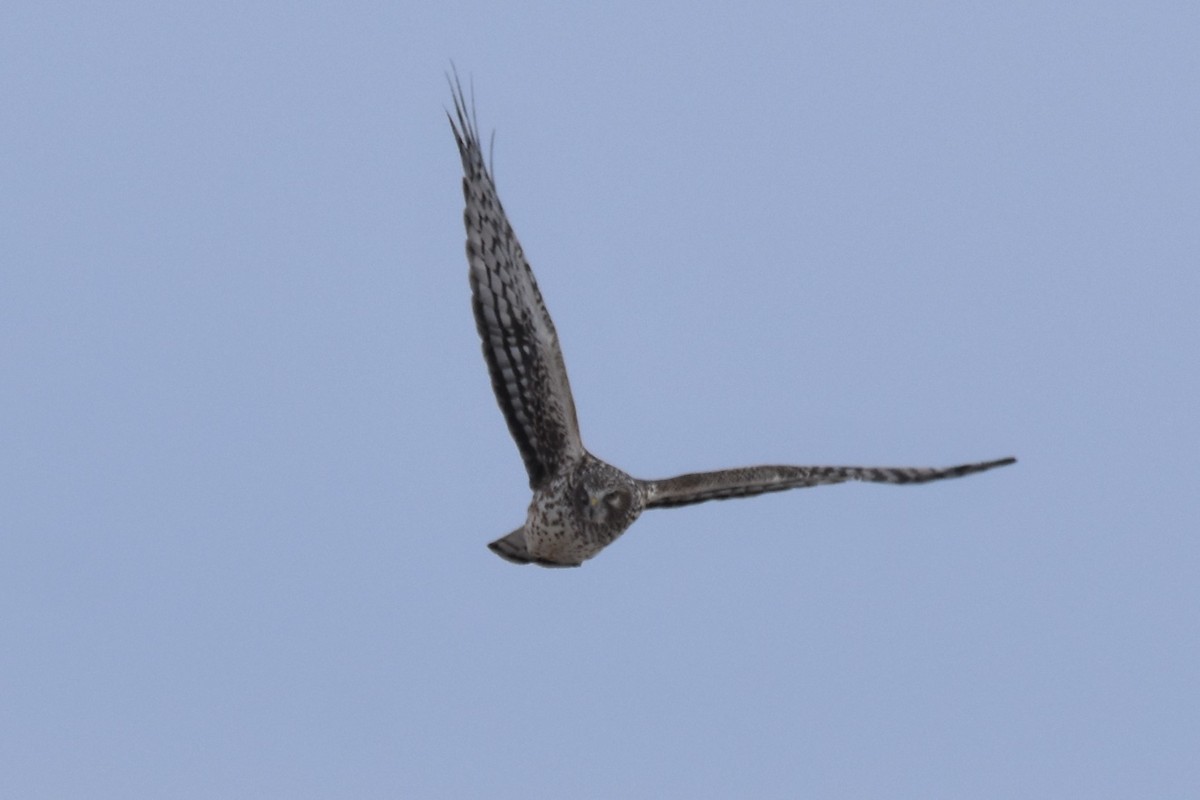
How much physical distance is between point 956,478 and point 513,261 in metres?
4.10

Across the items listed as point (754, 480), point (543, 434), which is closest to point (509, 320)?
point (543, 434)

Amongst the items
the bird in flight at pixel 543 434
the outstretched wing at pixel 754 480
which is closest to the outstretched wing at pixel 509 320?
the bird in flight at pixel 543 434

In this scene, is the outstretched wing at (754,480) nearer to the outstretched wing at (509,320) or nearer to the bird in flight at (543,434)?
the bird in flight at (543,434)

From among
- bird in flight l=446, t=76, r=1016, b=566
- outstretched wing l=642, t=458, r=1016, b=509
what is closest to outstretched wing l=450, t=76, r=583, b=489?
bird in flight l=446, t=76, r=1016, b=566

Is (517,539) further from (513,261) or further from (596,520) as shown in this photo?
(513,261)

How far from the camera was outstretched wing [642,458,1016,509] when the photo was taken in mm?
14547

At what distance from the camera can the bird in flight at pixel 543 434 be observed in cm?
1359

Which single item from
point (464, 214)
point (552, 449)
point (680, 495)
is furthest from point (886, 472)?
point (464, 214)

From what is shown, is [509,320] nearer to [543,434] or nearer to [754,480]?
[543,434]

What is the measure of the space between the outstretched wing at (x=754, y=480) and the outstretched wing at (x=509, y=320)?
972mm

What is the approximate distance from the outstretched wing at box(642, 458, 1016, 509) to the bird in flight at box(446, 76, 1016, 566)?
0.03 feet

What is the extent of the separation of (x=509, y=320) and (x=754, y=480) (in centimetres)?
226

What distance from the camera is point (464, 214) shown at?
13539mm

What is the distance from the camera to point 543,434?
46.3ft
